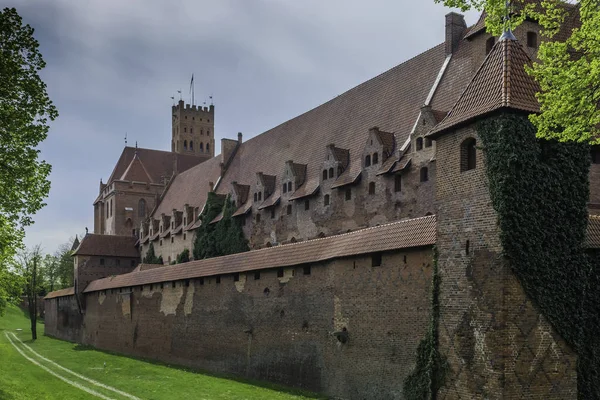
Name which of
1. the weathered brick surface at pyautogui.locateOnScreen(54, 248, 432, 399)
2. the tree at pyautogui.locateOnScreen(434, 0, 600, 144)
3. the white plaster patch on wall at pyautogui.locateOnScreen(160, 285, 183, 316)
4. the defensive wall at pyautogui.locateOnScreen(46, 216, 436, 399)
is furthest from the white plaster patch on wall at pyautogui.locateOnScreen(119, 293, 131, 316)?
the tree at pyautogui.locateOnScreen(434, 0, 600, 144)

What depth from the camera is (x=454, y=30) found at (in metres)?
32.0

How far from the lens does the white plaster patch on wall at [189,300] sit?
1333 inches

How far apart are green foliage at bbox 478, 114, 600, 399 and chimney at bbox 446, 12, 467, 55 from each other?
15047mm

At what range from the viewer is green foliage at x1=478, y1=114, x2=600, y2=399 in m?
16.6

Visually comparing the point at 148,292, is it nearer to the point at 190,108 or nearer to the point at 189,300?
the point at 189,300

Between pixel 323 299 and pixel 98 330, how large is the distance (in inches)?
1110

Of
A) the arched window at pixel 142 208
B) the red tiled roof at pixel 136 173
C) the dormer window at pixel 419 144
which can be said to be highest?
the red tiled roof at pixel 136 173

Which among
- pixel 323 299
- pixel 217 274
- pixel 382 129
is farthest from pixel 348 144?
pixel 323 299

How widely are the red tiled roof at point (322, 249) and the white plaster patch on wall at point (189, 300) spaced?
0.62 metres

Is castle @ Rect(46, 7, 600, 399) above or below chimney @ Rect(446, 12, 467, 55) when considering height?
below

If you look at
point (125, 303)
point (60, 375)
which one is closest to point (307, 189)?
point (125, 303)

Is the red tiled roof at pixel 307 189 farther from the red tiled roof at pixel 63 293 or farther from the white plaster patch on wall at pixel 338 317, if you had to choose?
the red tiled roof at pixel 63 293

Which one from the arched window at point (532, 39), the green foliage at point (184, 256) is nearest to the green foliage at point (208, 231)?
the green foliage at point (184, 256)

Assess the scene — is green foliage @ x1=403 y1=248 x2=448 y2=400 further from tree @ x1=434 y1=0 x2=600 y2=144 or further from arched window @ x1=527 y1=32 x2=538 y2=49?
arched window @ x1=527 y1=32 x2=538 y2=49
